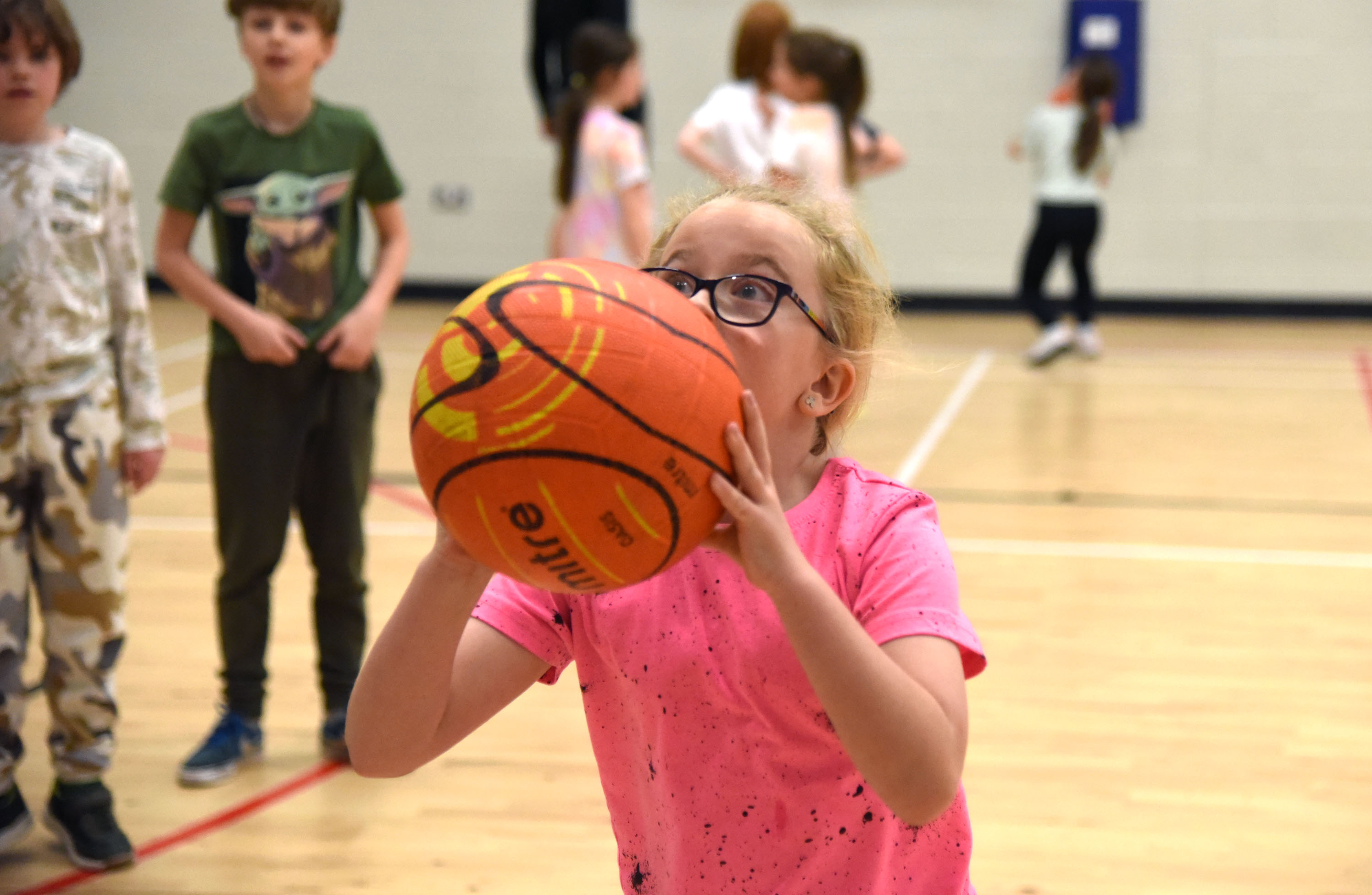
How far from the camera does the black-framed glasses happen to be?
1.26m

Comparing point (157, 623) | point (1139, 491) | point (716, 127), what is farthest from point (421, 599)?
point (716, 127)

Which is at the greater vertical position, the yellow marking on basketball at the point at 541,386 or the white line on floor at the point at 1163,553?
the yellow marking on basketball at the point at 541,386

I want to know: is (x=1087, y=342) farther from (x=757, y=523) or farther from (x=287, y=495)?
(x=757, y=523)

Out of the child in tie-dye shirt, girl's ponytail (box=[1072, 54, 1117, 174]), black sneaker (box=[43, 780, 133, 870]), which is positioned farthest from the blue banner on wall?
black sneaker (box=[43, 780, 133, 870])

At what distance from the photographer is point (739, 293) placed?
1.26 meters

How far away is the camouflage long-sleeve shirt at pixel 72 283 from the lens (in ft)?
8.34

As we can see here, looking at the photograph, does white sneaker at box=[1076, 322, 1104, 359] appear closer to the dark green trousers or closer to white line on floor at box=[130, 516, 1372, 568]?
white line on floor at box=[130, 516, 1372, 568]

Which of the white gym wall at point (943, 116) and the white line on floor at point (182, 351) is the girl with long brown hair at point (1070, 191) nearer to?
the white gym wall at point (943, 116)

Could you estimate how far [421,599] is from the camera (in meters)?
1.21

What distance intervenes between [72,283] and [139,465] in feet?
1.12

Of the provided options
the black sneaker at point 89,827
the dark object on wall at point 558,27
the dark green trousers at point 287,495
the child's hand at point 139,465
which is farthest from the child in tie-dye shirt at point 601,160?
the black sneaker at point 89,827

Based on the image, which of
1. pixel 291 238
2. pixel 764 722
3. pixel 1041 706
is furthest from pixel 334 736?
pixel 764 722

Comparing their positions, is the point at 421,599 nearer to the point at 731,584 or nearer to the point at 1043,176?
the point at 731,584

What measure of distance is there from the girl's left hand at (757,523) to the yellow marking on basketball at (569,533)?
0.34 feet
